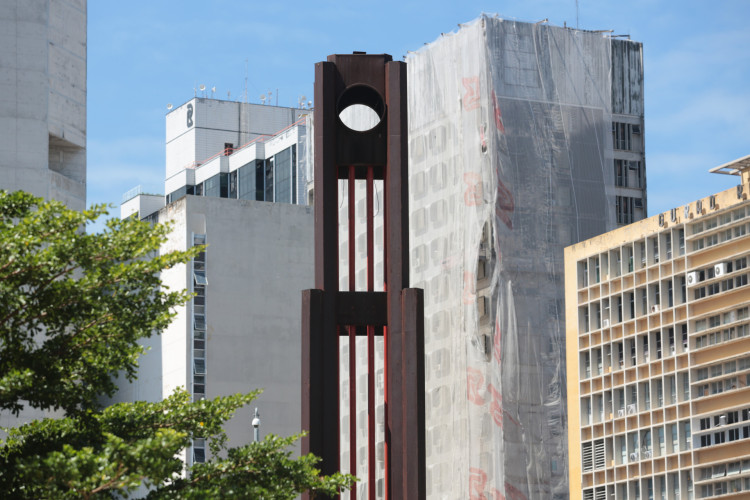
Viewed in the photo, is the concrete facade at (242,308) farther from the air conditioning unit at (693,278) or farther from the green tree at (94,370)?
the green tree at (94,370)

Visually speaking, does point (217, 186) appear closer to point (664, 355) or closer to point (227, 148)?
point (227, 148)

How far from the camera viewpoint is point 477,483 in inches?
3302

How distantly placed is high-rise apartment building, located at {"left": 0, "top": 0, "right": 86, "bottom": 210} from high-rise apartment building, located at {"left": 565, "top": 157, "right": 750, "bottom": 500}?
1235 inches

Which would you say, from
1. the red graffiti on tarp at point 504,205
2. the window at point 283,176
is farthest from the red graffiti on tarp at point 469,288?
the window at point 283,176

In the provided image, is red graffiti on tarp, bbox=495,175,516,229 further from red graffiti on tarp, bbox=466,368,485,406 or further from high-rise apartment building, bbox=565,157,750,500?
red graffiti on tarp, bbox=466,368,485,406

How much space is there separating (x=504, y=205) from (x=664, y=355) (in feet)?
46.9

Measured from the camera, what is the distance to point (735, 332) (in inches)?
2864

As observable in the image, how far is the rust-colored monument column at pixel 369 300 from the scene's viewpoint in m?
36.8

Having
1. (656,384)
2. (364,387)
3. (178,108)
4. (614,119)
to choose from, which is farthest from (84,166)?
(178,108)

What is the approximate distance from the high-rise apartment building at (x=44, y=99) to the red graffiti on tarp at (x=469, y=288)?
953 inches

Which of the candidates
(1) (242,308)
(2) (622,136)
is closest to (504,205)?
(2) (622,136)

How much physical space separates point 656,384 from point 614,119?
22203 mm

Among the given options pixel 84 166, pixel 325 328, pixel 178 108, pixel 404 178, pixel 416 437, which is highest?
pixel 178 108

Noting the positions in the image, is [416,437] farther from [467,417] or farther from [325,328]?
→ [467,417]
